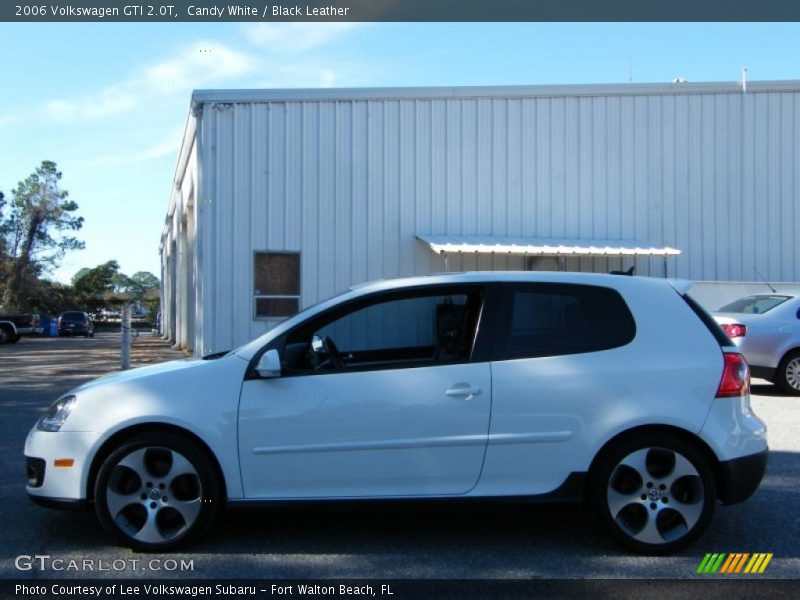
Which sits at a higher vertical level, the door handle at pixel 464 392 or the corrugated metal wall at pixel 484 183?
the corrugated metal wall at pixel 484 183

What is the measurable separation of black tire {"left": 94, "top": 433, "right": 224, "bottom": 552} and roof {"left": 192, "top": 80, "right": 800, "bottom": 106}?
39.8 ft

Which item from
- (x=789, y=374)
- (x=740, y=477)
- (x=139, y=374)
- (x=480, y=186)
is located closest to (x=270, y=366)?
(x=139, y=374)

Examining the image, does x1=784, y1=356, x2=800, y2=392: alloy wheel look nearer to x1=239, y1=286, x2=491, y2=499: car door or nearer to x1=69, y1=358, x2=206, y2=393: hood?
x1=239, y1=286, x2=491, y2=499: car door

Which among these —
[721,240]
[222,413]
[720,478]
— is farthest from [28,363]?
[720,478]

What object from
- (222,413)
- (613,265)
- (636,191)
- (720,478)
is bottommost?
(720,478)

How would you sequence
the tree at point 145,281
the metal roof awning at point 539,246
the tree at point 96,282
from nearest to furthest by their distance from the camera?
1. the metal roof awning at point 539,246
2. the tree at point 96,282
3. the tree at point 145,281

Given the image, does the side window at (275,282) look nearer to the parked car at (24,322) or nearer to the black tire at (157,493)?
the black tire at (157,493)

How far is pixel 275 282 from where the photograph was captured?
1608 cm

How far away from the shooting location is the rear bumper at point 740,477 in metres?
4.95

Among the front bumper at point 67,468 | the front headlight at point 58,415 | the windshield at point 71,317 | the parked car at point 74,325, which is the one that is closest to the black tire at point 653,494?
the front bumper at point 67,468

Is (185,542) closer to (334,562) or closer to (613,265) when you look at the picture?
(334,562)

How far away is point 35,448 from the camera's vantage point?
504cm

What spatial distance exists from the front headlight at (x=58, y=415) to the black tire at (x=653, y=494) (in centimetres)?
308

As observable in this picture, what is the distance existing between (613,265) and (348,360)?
12675mm
